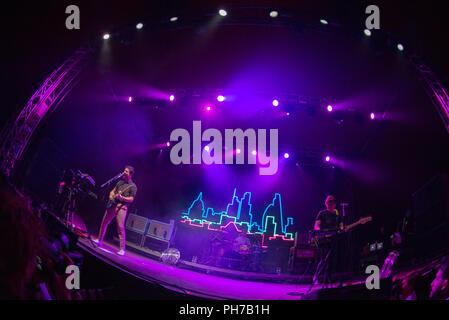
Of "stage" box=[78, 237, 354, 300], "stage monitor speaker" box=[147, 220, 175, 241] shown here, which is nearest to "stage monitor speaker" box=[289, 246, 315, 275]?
"stage" box=[78, 237, 354, 300]

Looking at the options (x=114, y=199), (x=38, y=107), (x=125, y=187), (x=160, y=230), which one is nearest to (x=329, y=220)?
(x=160, y=230)

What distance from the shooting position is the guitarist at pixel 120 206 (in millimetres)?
5096

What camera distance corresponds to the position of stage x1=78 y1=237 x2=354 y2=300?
13.6 feet

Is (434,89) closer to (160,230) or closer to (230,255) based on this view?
(230,255)

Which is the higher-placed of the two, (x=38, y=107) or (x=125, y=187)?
(x=38, y=107)

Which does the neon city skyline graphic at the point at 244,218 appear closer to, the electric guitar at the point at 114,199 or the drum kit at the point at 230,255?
the drum kit at the point at 230,255

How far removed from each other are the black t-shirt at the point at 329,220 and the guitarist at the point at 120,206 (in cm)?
317

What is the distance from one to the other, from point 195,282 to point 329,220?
91.7 inches

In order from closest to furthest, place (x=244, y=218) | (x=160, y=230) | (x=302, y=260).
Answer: (x=160, y=230)
(x=302, y=260)
(x=244, y=218)

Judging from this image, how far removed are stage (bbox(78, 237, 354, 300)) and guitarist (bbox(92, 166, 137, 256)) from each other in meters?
0.22

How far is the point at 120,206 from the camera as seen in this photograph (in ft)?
17.5

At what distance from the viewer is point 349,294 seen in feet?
12.2
